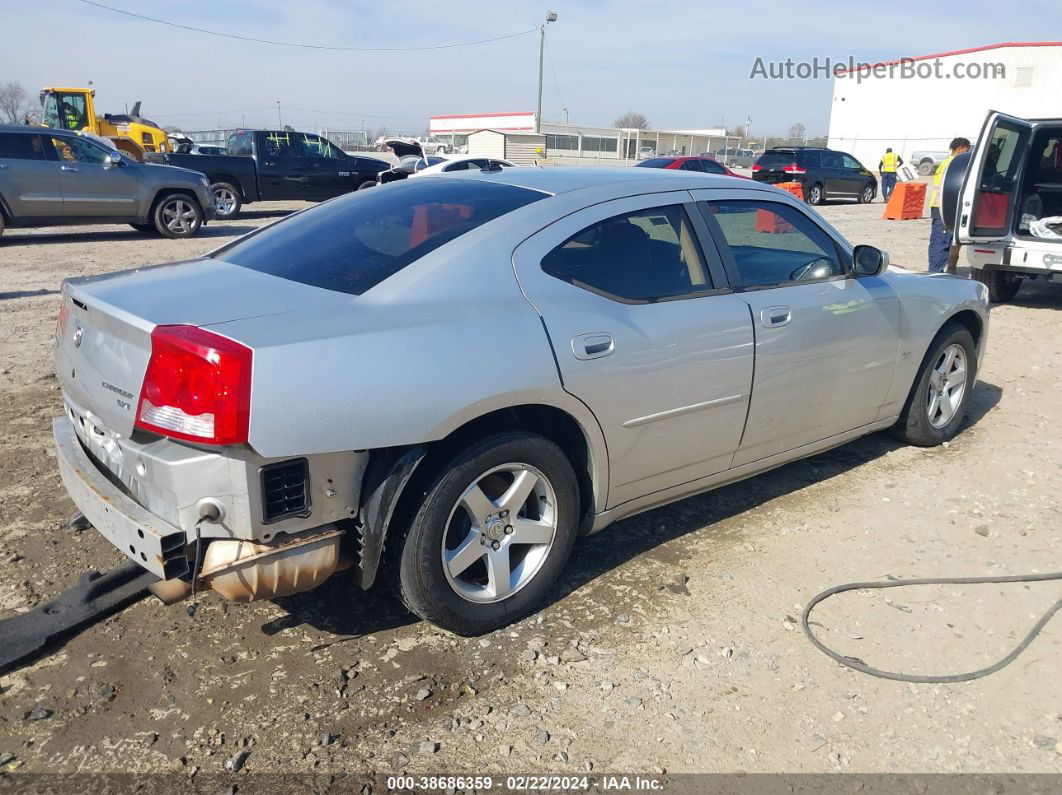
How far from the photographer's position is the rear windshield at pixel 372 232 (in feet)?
9.84

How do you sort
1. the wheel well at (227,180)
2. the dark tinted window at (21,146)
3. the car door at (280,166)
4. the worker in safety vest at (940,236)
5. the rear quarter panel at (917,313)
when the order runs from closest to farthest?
1. the rear quarter panel at (917,313)
2. the worker in safety vest at (940,236)
3. the dark tinted window at (21,146)
4. the wheel well at (227,180)
5. the car door at (280,166)

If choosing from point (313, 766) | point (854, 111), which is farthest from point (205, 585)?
point (854, 111)

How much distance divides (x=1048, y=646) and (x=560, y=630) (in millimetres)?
1817

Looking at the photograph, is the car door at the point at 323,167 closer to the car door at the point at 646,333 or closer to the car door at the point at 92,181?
the car door at the point at 92,181

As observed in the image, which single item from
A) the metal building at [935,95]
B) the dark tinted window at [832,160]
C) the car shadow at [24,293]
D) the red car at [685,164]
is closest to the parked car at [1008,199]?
the red car at [685,164]

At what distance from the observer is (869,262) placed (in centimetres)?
420

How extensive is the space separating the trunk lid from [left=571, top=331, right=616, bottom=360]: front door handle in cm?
82

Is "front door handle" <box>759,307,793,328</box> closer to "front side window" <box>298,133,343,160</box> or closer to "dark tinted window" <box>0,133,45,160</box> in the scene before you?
"dark tinted window" <box>0,133,45,160</box>

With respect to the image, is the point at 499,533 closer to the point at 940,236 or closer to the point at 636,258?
the point at 636,258

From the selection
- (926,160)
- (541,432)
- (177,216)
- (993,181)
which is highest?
(926,160)

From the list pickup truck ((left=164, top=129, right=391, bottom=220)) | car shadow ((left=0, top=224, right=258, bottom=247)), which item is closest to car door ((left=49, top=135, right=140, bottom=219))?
car shadow ((left=0, top=224, right=258, bottom=247))

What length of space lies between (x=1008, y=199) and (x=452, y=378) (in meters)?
8.71

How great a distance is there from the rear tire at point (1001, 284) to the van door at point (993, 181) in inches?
26.7

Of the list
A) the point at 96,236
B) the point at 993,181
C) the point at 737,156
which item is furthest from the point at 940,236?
the point at 737,156
